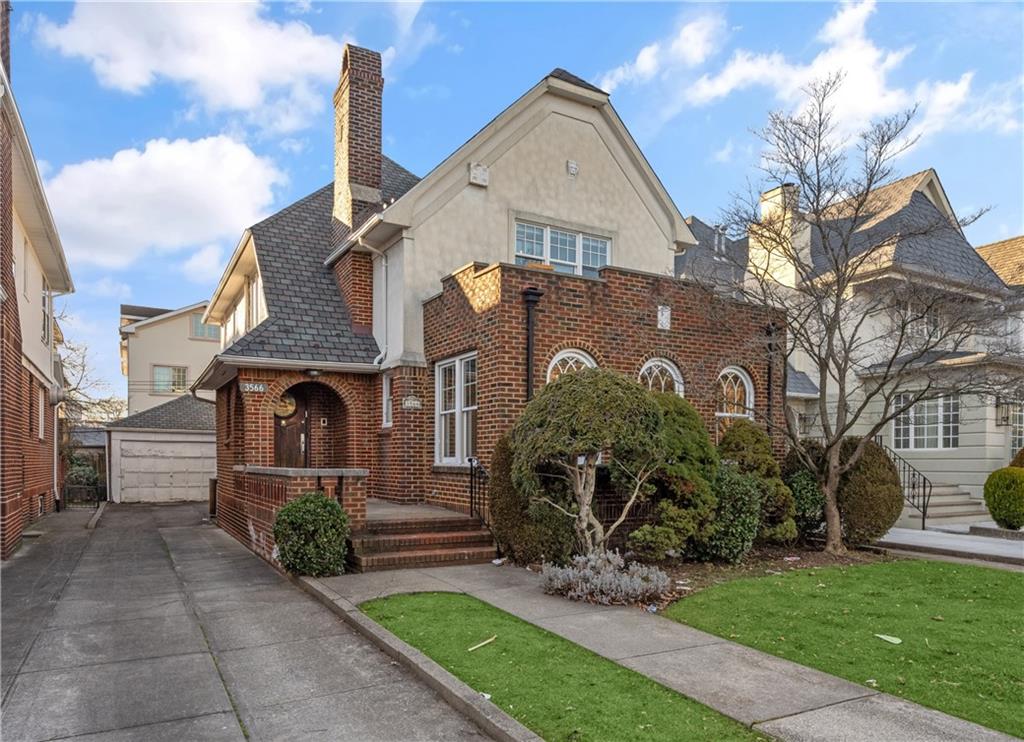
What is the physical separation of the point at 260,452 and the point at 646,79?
30.8 feet

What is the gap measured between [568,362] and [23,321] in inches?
468

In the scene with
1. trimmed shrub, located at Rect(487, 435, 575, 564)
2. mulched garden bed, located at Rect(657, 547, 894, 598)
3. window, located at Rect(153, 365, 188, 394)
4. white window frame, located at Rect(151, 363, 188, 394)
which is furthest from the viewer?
window, located at Rect(153, 365, 188, 394)

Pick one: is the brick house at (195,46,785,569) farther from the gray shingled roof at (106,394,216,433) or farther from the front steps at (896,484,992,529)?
the gray shingled roof at (106,394,216,433)

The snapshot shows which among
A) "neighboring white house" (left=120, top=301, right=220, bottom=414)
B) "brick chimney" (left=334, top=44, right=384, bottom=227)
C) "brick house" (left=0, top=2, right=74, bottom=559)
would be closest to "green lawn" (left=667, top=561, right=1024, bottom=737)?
"brick house" (left=0, top=2, right=74, bottom=559)

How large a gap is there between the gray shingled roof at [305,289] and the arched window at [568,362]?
170 inches

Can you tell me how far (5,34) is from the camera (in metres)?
11.9

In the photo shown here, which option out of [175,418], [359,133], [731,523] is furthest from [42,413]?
[731,523]

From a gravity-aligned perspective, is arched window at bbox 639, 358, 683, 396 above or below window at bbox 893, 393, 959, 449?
above

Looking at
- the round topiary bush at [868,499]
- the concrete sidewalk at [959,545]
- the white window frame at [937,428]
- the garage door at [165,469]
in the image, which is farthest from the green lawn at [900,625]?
the garage door at [165,469]

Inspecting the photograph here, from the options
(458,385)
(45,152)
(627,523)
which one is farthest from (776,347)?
(45,152)

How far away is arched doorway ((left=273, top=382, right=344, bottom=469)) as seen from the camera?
47.7 ft

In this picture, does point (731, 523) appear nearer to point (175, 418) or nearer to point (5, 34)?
point (5, 34)

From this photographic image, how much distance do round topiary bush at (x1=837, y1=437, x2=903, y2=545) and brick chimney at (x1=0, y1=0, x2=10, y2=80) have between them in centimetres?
1507

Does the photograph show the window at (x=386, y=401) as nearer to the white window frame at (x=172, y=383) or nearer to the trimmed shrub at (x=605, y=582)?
the trimmed shrub at (x=605, y=582)
